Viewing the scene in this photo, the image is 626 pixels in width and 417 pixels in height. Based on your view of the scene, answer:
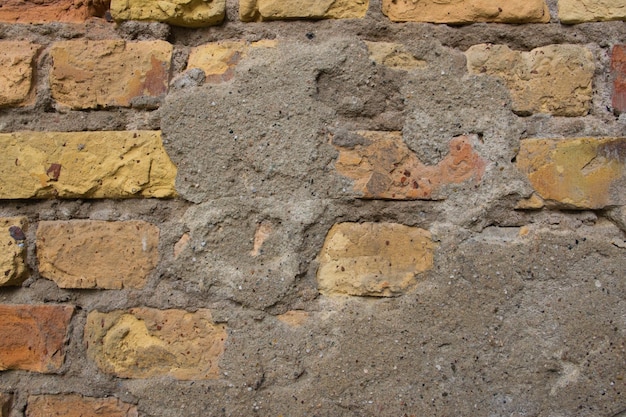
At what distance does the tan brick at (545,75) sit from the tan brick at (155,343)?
0.59 meters

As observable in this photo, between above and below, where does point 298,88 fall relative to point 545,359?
above

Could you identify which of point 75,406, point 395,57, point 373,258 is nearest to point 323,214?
point 373,258

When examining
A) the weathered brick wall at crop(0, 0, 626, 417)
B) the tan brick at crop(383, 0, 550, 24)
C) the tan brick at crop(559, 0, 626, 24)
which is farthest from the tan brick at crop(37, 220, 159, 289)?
the tan brick at crop(559, 0, 626, 24)

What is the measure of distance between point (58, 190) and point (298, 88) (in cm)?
43

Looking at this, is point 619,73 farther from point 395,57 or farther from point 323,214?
point 323,214

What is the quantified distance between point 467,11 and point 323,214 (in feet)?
1.30

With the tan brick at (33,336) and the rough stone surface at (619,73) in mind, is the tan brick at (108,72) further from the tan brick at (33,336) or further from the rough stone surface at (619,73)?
the rough stone surface at (619,73)

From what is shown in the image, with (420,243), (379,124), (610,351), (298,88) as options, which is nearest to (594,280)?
(610,351)

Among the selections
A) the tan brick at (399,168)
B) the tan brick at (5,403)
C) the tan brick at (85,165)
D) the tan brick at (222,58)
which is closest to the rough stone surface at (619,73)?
the tan brick at (399,168)

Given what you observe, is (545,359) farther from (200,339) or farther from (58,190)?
(58,190)

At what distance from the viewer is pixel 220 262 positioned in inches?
28.7

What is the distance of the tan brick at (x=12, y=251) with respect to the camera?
0.75m

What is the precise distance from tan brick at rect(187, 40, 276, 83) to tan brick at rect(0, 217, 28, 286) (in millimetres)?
387

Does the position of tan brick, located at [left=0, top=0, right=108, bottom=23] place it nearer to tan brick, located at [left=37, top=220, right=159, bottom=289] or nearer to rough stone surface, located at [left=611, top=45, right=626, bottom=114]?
tan brick, located at [left=37, top=220, right=159, bottom=289]
